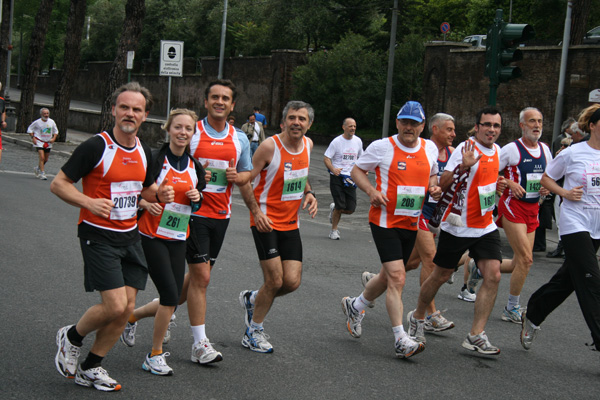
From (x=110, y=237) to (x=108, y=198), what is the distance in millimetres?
248

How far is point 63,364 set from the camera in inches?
197

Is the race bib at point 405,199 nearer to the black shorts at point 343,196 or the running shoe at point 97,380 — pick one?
the running shoe at point 97,380

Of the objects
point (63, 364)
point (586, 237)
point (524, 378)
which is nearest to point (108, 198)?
point (63, 364)

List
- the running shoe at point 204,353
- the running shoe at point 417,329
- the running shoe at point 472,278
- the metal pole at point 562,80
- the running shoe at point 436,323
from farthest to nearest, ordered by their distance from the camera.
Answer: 1. the metal pole at point 562,80
2. the running shoe at point 472,278
3. the running shoe at point 436,323
4. the running shoe at point 417,329
5. the running shoe at point 204,353

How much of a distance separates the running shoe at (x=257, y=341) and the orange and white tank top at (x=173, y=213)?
1.08m

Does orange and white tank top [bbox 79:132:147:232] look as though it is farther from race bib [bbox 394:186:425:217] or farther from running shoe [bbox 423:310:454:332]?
running shoe [bbox 423:310:454:332]

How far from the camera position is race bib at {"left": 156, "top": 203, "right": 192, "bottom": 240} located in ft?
17.7

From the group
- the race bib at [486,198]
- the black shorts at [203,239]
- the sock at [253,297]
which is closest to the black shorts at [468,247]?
the race bib at [486,198]

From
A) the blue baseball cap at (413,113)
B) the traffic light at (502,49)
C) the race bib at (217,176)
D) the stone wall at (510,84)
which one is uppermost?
the stone wall at (510,84)

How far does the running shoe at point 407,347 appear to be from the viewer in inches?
231

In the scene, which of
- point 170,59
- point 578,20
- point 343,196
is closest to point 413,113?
point 343,196

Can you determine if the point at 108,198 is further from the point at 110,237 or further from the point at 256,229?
the point at 256,229

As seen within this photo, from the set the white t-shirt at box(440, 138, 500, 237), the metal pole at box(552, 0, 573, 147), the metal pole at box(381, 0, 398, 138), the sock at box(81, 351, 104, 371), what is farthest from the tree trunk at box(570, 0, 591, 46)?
the sock at box(81, 351, 104, 371)

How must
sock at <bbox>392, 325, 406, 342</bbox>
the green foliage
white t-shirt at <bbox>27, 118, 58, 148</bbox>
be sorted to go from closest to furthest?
1. sock at <bbox>392, 325, 406, 342</bbox>
2. white t-shirt at <bbox>27, 118, 58, 148</bbox>
3. the green foliage
